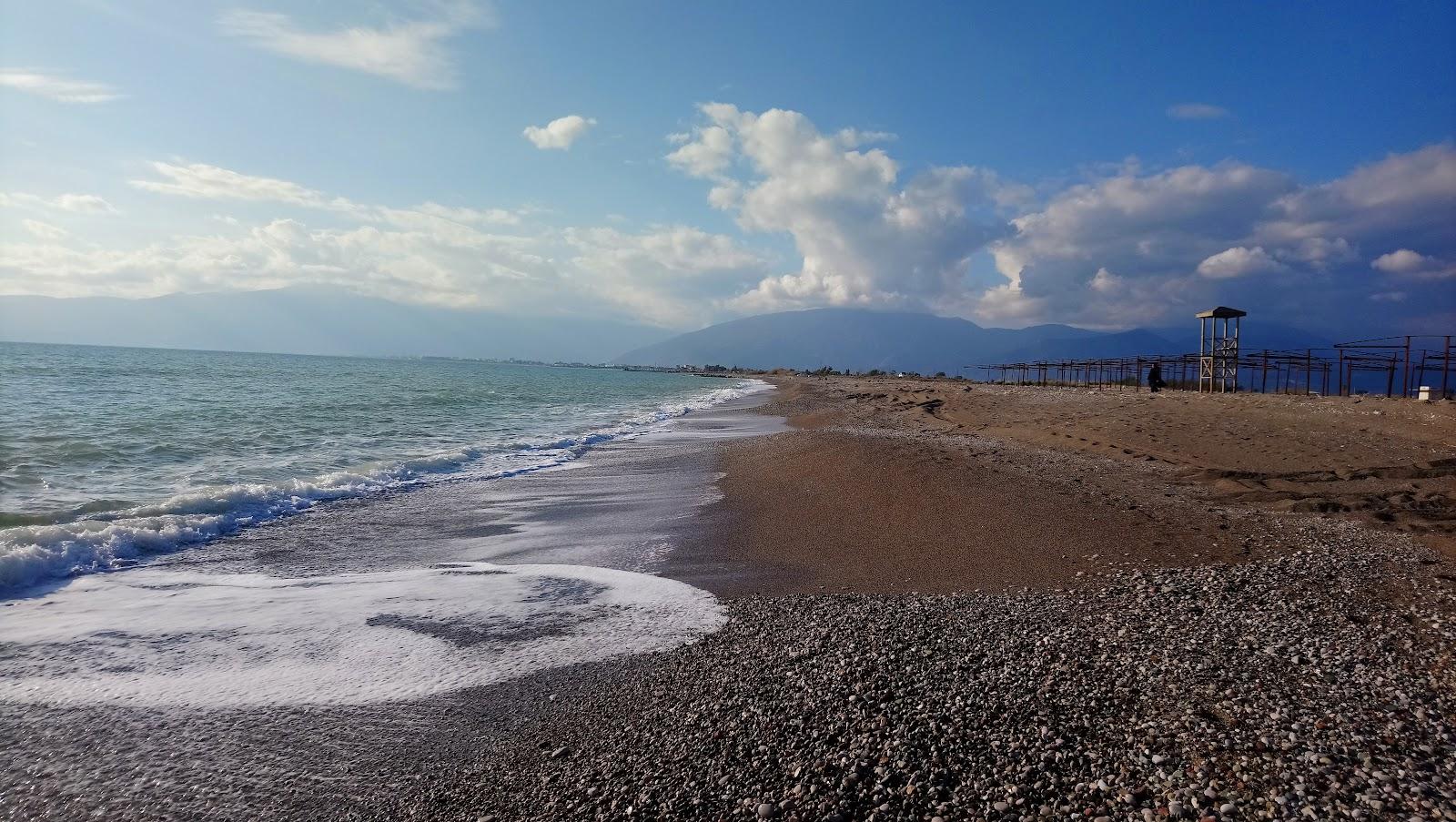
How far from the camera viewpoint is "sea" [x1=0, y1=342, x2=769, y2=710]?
5.29 m

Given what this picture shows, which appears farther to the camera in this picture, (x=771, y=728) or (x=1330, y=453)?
(x=1330, y=453)

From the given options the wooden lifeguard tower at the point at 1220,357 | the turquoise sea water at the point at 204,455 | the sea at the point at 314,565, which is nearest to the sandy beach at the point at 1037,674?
the sea at the point at 314,565

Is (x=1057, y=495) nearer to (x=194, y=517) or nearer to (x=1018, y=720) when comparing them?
(x=1018, y=720)

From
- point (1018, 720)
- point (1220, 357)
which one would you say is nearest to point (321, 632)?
point (1018, 720)

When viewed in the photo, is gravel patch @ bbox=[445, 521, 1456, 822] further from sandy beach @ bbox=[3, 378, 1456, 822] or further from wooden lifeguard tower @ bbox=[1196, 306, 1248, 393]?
wooden lifeguard tower @ bbox=[1196, 306, 1248, 393]

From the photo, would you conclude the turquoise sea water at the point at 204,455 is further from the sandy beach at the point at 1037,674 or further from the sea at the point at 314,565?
the sandy beach at the point at 1037,674

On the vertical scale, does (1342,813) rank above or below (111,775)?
above

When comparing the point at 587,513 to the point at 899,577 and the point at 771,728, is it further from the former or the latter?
the point at 771,728

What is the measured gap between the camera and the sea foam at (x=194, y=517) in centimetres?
774

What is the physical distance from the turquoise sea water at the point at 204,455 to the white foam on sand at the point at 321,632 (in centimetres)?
174

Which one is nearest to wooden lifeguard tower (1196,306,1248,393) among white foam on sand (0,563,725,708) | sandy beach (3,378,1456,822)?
sandy beach (3,378,1456,822)

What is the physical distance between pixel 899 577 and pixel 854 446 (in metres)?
9.09

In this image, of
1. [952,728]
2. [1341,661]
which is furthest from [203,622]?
[1341,661]

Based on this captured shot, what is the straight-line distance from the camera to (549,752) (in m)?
4.08
